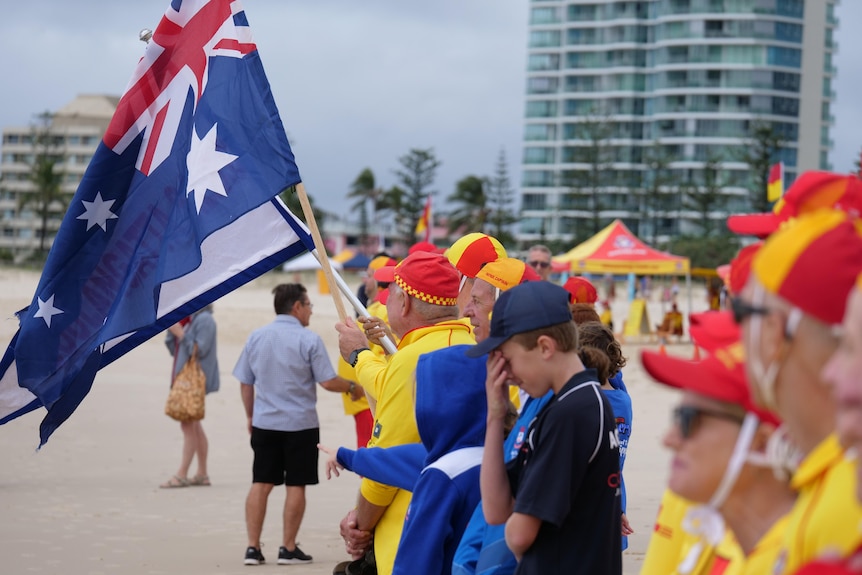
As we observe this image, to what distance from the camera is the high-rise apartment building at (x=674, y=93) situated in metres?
107

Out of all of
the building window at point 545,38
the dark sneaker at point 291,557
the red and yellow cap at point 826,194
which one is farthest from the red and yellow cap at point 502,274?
the building window at point 545,38

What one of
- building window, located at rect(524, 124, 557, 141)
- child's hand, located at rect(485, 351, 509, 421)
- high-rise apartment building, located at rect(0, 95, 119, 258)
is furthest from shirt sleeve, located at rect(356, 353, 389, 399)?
high-rise apartment building, located at rect(0, 95, 119, 258)

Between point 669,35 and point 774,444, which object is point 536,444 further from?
point 669,35

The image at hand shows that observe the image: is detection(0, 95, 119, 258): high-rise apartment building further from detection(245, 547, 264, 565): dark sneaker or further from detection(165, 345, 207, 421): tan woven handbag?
detection(245, 547, 264, 565): dark sneaker

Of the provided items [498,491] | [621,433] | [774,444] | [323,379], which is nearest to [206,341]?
[323,379]

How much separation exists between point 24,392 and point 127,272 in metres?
0.81

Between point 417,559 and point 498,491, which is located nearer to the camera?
point 498,491

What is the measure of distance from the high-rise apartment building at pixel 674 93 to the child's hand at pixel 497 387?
315ft

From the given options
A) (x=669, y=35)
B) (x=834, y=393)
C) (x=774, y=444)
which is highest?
(x=669, y=35)

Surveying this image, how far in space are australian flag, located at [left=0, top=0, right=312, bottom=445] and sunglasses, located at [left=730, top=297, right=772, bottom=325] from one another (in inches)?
151

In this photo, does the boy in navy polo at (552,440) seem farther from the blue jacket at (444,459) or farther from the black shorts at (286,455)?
the black shorts at (286,455)

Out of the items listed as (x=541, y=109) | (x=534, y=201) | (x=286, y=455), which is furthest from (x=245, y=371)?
(x=541, y=109)

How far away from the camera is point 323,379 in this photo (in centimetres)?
879

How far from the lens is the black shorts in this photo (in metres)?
8.65
